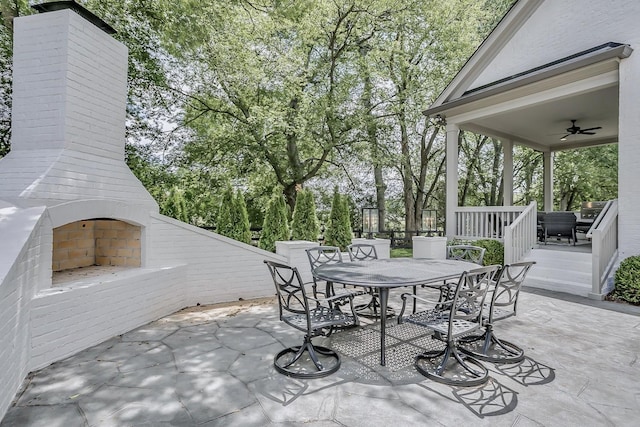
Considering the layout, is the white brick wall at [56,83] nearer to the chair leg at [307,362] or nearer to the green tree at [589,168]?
the chair leg at [307,362]

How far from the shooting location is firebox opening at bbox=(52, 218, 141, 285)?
4.52 m

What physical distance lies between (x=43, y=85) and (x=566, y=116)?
10418mm

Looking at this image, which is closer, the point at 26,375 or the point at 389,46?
the point at 26,375

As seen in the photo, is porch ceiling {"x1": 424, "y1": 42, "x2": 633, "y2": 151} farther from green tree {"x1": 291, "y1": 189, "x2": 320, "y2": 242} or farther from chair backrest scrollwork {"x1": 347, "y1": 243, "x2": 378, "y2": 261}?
chair backrest scrollwork {"x1": 347, "y1": 243, "x2": 378, "y2": 261}

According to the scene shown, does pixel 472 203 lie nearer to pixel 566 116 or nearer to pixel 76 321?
pixel 566 116

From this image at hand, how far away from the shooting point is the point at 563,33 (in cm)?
752

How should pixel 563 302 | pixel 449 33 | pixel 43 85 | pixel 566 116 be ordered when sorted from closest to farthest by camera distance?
1. pixel 43 85
2. pixel 563 302
3. pixel 566 116
4. pixel 449 33

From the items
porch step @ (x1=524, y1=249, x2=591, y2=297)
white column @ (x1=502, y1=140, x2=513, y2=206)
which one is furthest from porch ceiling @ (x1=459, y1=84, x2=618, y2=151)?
porch step @ (x1=524, y1=249, x2=591, y2=297)

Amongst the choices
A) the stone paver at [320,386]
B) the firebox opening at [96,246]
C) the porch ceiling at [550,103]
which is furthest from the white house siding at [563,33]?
the firebox opening at [96,246]

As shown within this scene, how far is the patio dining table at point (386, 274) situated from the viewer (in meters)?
3.23

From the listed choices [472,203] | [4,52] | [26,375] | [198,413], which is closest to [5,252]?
Answer: [26,375]

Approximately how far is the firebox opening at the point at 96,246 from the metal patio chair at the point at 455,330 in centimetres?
391

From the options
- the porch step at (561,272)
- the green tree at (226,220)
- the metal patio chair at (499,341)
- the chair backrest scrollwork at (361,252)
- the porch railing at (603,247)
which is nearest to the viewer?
the metal patio chair at (499,341)

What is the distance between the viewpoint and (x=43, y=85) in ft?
14.1
